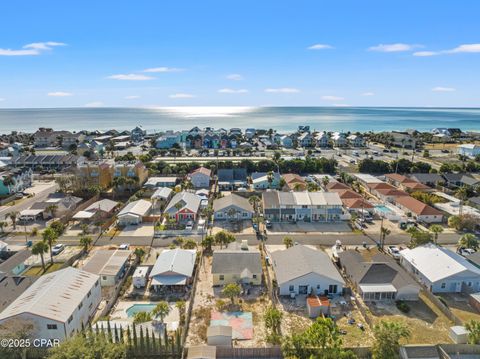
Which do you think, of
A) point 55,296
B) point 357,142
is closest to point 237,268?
point 55,296

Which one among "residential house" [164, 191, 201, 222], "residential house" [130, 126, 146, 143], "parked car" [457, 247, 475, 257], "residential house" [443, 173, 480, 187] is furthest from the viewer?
"residential house" [130, 126, 146, 143]

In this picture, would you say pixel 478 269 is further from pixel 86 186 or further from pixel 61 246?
pixel 86 186

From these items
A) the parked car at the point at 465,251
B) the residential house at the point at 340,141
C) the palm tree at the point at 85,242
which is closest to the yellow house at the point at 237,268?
the palm tree at the point at 85,242

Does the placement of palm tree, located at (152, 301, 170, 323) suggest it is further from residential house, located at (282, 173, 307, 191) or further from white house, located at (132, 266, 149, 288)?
residential house, located at (282, 173, 307, 191)

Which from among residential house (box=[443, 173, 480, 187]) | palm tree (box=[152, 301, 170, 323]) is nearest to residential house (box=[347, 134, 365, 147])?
residential house (box=[443, 173, 480, 187])

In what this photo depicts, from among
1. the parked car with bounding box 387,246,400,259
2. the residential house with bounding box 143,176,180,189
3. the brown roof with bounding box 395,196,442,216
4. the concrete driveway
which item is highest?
the residential house with bounding box 143,176,180,189

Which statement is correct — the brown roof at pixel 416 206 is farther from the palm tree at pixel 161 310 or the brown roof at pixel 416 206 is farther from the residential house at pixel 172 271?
the palm tree at pixel 161 310

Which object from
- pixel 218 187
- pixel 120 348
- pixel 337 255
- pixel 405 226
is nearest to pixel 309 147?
pixel 218 187
